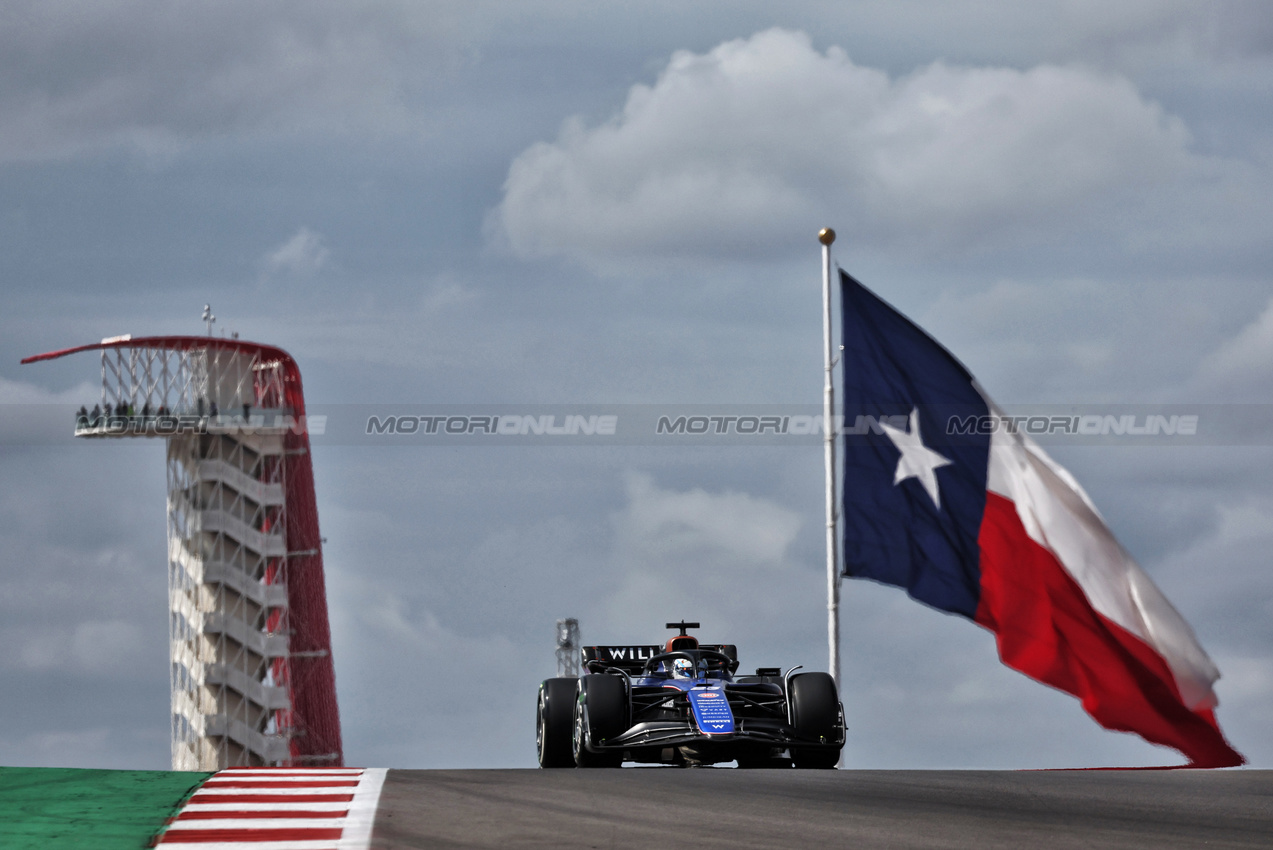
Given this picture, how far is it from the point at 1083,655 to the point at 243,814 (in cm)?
1232

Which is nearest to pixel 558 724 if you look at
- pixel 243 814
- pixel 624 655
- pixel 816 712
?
pixel 624 655

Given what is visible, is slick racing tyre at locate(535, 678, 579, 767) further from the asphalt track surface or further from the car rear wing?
the asphalt track surface

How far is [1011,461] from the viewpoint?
22.3 metres

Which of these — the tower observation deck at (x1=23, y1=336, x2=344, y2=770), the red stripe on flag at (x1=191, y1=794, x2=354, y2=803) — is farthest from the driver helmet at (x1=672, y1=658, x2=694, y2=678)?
the tower observation deck at (x1=23, y1=336, x2=344, y2=770)

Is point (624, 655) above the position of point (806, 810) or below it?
above

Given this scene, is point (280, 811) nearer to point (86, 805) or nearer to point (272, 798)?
point (272, 798)

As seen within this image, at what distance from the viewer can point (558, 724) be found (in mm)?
19188

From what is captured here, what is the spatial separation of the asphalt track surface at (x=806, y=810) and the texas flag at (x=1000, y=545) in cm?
454

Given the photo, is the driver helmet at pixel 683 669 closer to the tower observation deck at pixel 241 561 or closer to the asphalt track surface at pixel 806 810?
the asphalt track surface at pixel 806 810

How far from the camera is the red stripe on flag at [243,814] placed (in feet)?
40.2

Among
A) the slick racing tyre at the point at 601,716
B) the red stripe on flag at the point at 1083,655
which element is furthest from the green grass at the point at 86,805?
the red stripe on flag at the point at 1083,655

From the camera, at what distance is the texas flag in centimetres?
2086

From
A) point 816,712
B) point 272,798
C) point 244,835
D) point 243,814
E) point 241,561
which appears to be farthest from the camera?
point 241,561

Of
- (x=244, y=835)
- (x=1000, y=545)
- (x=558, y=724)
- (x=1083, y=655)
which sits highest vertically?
(x=1000, y=545)
